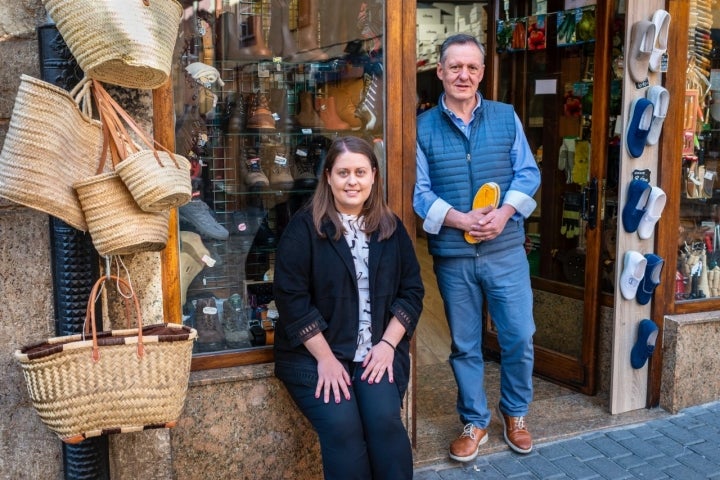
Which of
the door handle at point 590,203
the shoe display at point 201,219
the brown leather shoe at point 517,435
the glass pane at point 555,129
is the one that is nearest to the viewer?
the shoe display at point 201,219

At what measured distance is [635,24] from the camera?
13.1ft

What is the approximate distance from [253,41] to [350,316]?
55.8 inches

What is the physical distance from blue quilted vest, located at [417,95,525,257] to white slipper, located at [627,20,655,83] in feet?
2.85

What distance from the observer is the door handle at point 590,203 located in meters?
4.32

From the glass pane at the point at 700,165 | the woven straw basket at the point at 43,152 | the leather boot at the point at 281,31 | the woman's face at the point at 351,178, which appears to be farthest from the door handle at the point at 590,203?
the woven straw basket at the point at 43,152

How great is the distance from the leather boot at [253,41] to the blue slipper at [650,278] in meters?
2.34

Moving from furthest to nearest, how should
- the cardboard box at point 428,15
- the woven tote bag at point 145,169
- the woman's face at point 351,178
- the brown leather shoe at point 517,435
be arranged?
the cardboard box at point 428,15, the brown leather shoe at point 517,435, the woman's face at point 351,178, the woven tote bag at point 145,169

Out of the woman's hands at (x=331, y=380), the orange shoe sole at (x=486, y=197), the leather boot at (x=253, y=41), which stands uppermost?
the leather boot at (x=253, y=41)

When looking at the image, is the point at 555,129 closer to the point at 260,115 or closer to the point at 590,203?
the point at 590,203

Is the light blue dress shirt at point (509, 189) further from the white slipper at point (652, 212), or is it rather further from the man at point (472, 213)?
the white slipper at point (652, 212)

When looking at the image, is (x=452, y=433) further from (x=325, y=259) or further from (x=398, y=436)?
(x=325, y=259)

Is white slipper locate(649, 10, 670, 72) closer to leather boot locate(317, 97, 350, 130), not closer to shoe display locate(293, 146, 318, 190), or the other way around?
leather boot locate(317, 97, 350, 130)

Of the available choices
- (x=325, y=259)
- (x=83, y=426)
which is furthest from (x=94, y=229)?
(x=325, y=259)

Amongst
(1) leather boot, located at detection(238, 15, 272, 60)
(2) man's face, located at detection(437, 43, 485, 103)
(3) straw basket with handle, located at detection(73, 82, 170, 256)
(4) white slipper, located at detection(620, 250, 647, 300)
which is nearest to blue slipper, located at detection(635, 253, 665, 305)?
(4) white slipper, located at detection(620, 250, 647, 300)
